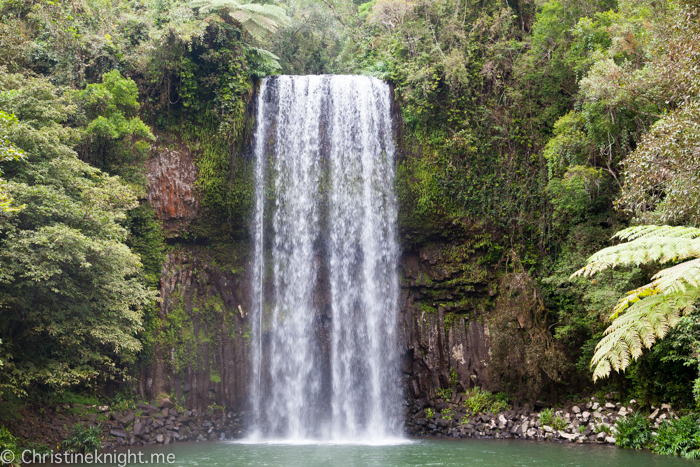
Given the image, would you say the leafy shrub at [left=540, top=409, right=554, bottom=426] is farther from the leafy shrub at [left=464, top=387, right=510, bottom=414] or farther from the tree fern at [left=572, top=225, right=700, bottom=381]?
the tree fern at [left=572, top=225, right=700, bottom=381]

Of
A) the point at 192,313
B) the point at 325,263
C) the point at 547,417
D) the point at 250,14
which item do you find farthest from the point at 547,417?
the point at 250,14

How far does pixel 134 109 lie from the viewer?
Answer: 673 inches

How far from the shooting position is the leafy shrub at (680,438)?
10823 mm

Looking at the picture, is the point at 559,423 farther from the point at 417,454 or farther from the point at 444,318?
the point at 444,318

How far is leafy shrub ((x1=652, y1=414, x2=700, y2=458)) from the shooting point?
35.5ft

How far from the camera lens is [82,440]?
40.1 ft

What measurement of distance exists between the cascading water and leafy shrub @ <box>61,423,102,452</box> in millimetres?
4817

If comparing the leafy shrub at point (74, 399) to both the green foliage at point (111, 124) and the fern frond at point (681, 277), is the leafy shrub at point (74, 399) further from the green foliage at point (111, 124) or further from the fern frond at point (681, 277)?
the fern frond at point (681, 277)

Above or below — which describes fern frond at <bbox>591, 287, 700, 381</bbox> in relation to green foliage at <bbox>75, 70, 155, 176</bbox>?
below

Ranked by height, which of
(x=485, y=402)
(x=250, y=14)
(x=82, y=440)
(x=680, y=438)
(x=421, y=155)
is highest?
(x=250, y=14)

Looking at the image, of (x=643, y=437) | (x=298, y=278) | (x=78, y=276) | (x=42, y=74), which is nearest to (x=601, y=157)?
(x=643, y=437)

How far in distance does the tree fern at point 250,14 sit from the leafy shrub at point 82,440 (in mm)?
12842

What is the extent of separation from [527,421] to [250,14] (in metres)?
15.4

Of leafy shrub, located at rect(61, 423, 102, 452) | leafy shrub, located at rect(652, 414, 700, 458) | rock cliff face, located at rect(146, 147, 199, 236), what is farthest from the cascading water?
leafy shrub, located at rect(652, 414, 700, 458)
